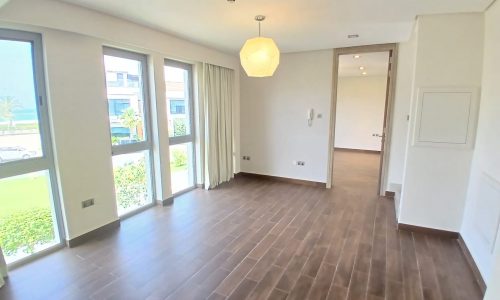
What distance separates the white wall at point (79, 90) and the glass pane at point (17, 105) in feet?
0.51

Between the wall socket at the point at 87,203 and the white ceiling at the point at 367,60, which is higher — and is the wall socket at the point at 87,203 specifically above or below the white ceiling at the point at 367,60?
below

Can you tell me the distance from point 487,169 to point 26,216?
14.9ft

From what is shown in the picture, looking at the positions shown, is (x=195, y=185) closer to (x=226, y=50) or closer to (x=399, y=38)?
(x=226, y=50)

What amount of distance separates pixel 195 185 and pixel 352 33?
3.64 m

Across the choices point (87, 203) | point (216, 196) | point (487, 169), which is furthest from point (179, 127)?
point (487, 169)

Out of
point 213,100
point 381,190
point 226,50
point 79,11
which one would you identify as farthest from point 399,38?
point 79,11

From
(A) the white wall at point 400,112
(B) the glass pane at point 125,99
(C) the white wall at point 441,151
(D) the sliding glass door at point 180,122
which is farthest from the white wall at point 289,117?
(B) the glass pane at point 125,99

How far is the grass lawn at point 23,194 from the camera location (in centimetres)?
238

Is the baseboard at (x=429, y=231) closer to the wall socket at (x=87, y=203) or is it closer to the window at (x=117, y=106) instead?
the wall socket at (x=87, y=203)

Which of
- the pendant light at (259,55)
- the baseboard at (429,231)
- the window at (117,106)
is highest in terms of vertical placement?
the pendant light at (259,55)

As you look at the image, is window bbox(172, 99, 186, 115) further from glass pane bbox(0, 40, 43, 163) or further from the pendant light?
the pendant light

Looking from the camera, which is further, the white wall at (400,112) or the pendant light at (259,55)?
the white wall at (400,112)

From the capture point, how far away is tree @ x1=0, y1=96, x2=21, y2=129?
2.31m

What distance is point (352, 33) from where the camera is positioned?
351cm
